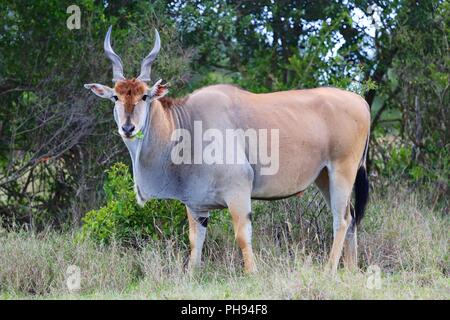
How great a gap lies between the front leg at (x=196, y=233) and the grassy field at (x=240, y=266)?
0.12m

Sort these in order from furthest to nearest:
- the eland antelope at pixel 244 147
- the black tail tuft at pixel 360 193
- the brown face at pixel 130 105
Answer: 1. the black tail tuft at pixel 360 193
2. the eland antelope at pixel 244 147
3. the brown face at pixel 130 105

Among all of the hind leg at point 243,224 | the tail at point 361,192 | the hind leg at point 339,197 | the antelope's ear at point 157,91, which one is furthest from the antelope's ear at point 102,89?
the tail at point 361,192

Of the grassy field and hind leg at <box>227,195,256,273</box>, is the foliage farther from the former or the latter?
hind leg at <box>227,195,256,273</box>

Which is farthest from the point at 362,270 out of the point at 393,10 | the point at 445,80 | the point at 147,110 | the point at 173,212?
the point at 393,10

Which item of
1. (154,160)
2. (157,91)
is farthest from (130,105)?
(154,160)

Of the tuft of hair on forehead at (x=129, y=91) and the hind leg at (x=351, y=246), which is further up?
the tuft of hair on forehead at (x=129, y=91)

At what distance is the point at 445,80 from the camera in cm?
961

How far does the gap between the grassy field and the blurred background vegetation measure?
4.41 feet

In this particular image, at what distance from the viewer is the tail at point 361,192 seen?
7703 mm

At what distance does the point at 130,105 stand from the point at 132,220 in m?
1.40

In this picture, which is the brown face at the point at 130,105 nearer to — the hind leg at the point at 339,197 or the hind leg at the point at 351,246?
the hind leg at the point at 339,197

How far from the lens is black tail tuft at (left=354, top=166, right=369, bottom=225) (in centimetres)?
770

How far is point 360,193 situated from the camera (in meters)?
7.77

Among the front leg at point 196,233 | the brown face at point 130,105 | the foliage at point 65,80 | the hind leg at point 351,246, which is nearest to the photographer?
the brown face at point 130,105
